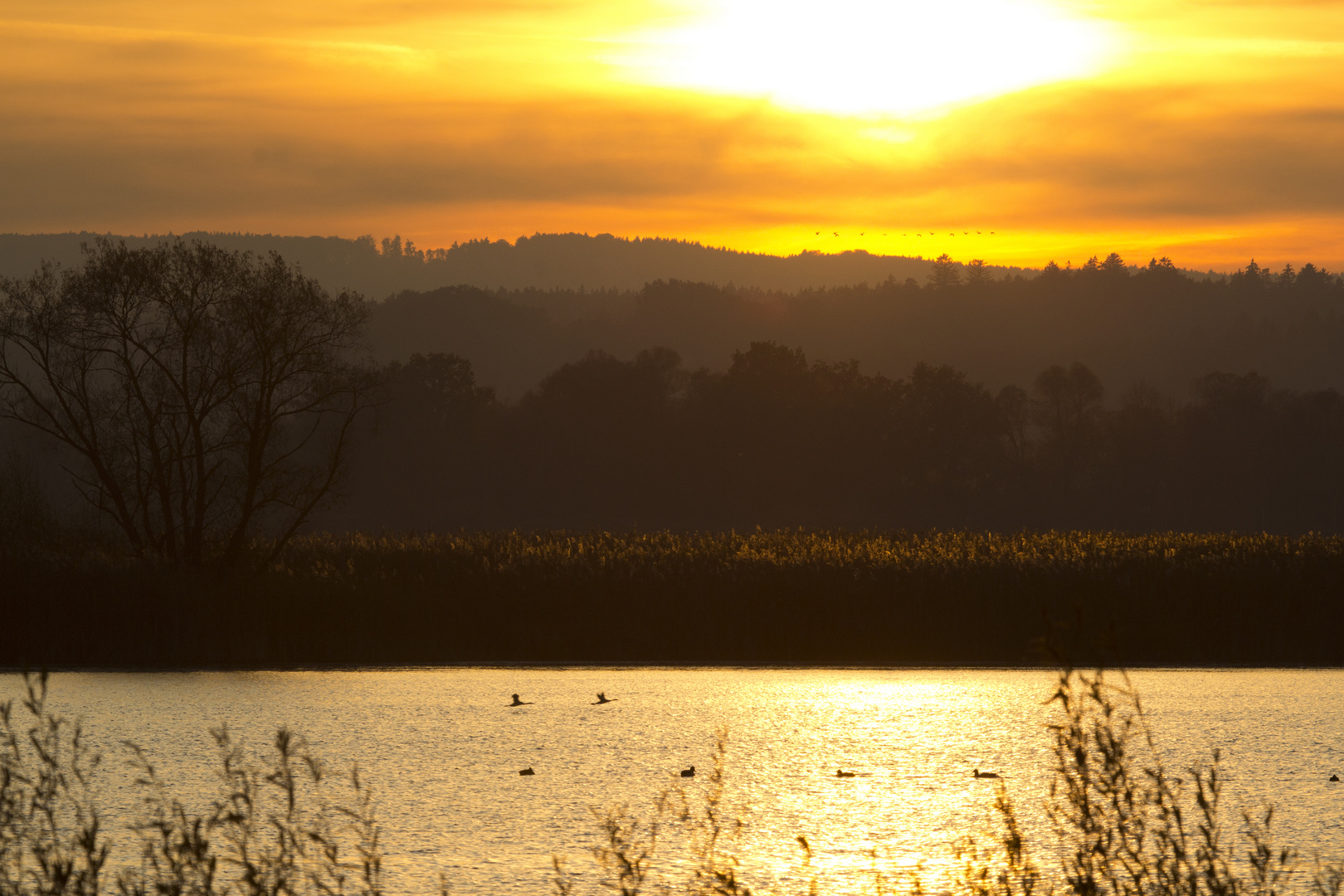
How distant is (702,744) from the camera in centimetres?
1494

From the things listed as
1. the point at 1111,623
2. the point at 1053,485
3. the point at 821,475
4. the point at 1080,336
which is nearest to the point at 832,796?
the point at 1111,623

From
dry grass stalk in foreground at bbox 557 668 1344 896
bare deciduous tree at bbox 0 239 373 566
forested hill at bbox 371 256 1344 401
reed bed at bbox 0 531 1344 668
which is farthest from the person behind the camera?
forested hill at bbox 371 256 1344 401

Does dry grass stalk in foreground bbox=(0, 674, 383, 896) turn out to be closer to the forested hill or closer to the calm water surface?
the calm water surface

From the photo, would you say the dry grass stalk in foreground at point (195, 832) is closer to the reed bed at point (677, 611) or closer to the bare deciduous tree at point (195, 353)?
the reed bed at point (677, 611)

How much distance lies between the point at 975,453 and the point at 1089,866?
87240 mm

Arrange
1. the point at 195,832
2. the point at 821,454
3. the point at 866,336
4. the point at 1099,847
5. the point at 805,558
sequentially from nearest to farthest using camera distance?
the point at 195,832 < the point at 1099,847 < the point at 805,558 < the point at 821,454 < the point at 866,336

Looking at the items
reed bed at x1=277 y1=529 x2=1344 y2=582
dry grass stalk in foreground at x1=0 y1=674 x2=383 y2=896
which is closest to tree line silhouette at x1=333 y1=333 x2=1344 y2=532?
reed bed at x1=277 y1=529 x2=1344 y2=582

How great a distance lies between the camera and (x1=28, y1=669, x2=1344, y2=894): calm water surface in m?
10.2

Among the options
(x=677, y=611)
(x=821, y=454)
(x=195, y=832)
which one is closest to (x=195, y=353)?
(x=677, y=611)

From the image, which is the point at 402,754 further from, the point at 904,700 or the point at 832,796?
the point at 904,700

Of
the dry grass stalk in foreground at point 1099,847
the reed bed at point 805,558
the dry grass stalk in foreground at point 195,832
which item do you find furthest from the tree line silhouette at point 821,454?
the dry grass stalk in foreground at point 1099,847

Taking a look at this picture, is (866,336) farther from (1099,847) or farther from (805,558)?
(1099,847)

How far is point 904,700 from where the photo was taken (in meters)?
19.1

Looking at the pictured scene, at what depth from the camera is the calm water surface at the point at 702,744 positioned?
1018cm
